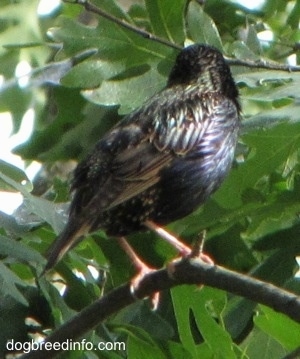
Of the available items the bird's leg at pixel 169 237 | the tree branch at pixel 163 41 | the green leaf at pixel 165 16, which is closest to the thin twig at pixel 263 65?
the tree branch at pixel 163 41

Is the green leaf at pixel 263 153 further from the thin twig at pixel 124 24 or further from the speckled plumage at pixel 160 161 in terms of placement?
the thin twig at pixel 124 24

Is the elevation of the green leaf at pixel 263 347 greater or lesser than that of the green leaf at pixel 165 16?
lesser

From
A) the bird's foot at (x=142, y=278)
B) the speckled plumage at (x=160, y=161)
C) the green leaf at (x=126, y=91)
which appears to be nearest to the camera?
the bird's foot at (x=142, y=278)

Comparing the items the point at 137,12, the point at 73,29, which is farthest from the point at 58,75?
the point at 137,12

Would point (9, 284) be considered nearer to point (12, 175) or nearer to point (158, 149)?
point (12, 175)

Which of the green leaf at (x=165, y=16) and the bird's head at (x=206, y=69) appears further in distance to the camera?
the green leaf at (x=165, y=16)

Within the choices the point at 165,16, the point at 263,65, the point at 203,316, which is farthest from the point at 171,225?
the point at 165,16

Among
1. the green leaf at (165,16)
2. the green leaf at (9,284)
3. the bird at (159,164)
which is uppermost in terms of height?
the green leaf at (165,16)
